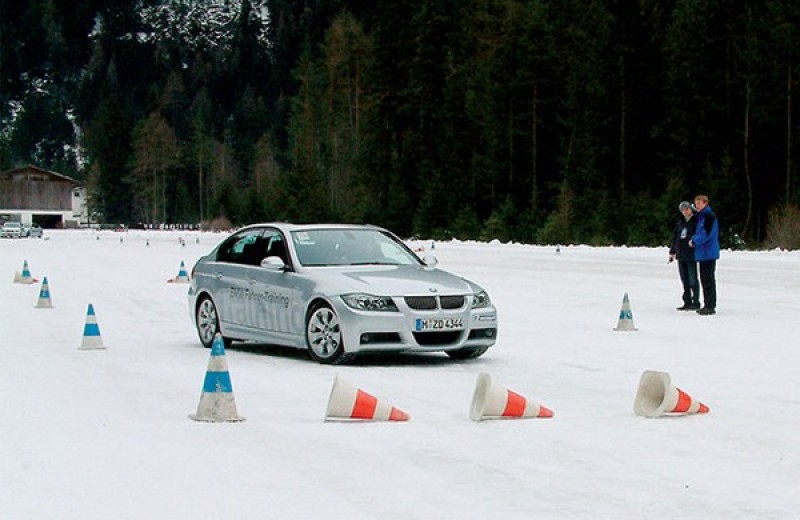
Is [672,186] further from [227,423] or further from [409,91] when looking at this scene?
[227,423]

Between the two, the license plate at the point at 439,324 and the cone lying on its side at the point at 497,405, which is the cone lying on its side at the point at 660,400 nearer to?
the cone lying on its side at the point at 497,405

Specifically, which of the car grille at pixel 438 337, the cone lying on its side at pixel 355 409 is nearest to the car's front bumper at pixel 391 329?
the car grille at pixel 438 337

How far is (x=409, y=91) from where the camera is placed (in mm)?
89062

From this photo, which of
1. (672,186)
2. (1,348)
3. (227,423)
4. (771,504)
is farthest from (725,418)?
(672,186)

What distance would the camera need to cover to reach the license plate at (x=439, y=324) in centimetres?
1391

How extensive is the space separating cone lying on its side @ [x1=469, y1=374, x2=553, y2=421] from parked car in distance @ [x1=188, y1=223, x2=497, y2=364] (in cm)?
370

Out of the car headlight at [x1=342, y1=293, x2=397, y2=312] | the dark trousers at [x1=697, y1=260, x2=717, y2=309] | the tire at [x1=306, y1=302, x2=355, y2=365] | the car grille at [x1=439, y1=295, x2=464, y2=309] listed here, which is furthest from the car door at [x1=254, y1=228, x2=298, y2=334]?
the dark trousers at [x1=697, y1=260, x2=717, y2=309]

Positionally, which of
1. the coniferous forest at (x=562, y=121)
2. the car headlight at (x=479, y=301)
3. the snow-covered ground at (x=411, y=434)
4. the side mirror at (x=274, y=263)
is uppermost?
the coniferous forest at (x=562, y=121)

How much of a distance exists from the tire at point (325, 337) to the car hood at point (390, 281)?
0.28m

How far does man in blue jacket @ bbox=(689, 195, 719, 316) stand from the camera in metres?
21.8

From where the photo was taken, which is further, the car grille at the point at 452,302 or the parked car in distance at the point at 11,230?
the parked car in distance at the point at 11,230

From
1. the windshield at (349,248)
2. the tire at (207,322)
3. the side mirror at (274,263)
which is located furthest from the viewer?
the tire at (207,322)

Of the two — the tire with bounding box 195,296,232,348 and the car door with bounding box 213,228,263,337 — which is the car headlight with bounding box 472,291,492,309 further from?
the tire with bounding box 195,296,232,348

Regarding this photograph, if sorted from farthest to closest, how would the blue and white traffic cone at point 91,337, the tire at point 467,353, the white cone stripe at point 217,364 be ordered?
the blue and white traffic cone at point 91,337 → the tire at point 467,353 → the white cone stripe at point 217,364
